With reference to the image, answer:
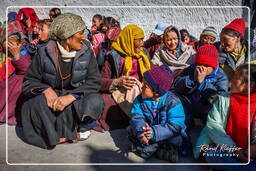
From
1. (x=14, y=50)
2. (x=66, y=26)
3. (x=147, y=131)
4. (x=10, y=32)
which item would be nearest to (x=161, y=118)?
(x=147, y=131)

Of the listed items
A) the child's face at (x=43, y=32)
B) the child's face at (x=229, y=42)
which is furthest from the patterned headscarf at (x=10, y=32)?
the child's face at (x=229, y=42)

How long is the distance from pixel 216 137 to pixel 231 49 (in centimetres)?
172

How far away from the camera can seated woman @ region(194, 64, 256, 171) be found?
8.38 ft

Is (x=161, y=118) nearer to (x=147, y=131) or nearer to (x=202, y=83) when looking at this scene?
(x=147, y=131)

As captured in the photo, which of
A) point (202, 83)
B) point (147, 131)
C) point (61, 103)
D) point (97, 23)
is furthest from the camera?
point (97, 23)

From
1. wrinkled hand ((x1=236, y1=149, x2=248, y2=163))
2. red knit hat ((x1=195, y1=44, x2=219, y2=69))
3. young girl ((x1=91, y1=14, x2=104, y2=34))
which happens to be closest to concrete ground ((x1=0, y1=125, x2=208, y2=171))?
wrinkled hand ((x1=236, y1=149, x2=248, y2=163))

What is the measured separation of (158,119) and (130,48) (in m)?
1.33

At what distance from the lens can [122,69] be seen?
3969 mm

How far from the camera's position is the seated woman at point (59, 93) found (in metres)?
3.22

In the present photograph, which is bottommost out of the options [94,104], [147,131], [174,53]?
[147,131]

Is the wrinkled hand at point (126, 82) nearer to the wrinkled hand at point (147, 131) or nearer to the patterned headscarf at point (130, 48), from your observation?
the patterned headscarf at point (130, 48)

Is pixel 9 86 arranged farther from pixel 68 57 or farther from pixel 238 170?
pixel 238 170

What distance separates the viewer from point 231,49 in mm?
3932

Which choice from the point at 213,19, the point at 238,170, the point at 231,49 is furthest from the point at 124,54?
the point at 213,19
